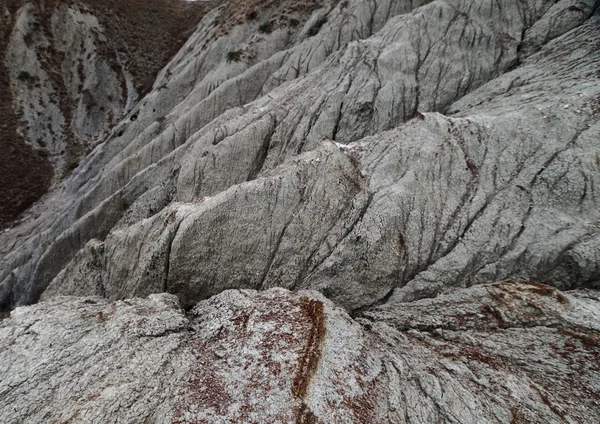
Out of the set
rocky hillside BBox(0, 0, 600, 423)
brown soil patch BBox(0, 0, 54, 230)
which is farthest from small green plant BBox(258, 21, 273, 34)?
brown soil patch BBox(0, 0, 54, 230)

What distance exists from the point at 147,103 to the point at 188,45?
56.3 ft

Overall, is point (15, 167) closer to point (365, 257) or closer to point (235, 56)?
point (235, 56)

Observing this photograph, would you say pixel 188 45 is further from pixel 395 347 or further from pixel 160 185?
pixel 395 347

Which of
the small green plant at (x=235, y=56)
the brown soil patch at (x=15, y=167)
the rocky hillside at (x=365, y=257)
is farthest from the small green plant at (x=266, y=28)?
the brown soil patch at (x=15, y=167)

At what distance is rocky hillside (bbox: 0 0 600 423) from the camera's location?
35.8 feet

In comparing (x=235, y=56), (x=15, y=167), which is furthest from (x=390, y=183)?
(x=15, y=167)

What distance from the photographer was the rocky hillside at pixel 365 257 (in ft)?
35.8

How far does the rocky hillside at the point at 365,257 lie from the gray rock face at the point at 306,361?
7cm

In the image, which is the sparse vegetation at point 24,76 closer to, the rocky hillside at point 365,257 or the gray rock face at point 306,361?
the rocky hillside at point 365,257

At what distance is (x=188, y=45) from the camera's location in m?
57.8

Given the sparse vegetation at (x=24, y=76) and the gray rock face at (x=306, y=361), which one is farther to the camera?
the sparse vegetation at (x=24, y=76)

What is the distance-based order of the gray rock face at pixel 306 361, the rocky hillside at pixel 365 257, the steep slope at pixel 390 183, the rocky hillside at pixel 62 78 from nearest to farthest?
1. the gray rock face at pixel 306 361
2. the rocky hillside at pixel 365 257
3. the steep slope at pixel 390 183
4. the rocky hillside at pixel 62 78

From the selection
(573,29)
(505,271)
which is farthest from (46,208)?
(573,29)

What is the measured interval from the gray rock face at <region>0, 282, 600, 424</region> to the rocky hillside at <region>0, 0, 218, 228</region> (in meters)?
43.8
